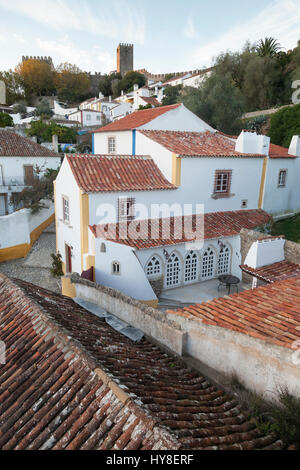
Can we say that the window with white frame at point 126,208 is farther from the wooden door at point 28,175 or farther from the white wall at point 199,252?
the wooden door at point 28,175

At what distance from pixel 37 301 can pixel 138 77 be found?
83697mm

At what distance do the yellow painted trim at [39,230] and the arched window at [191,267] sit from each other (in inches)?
490

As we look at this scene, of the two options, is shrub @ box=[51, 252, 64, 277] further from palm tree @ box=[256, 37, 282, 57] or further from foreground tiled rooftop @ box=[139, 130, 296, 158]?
palm tree @ box=[256, 37, 282, 57]

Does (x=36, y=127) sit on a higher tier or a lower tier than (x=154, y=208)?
higher

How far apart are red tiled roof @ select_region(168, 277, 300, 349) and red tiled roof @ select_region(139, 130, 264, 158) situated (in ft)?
32.8

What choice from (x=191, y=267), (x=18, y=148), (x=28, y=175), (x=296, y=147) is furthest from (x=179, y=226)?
(x=18, y=148)

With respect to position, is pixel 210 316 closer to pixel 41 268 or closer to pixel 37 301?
pixel 37 301

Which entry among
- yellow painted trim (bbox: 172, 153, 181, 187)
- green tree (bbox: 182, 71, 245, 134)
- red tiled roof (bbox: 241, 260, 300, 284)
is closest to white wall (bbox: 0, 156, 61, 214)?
green tree (bbox: 182, 71, 245, 134)

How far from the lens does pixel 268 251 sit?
11.8 metres

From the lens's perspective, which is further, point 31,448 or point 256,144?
point 256,144

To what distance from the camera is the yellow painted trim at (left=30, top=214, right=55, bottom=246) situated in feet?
75.2

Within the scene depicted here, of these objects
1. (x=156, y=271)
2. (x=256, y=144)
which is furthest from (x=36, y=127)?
(x=156, y=271)

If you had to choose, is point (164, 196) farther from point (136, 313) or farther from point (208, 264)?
point (136, 313)

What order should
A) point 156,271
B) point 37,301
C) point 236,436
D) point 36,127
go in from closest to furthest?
point 236,436, point 37,301, point 156,271, point 36,127
